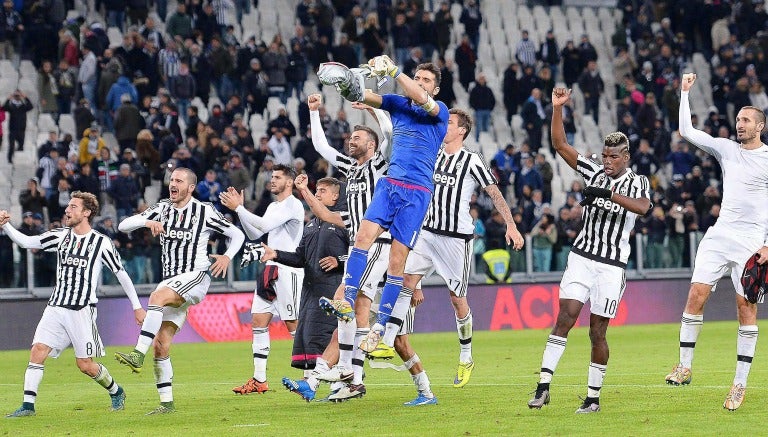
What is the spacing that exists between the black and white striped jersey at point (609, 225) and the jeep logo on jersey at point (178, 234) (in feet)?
12.1

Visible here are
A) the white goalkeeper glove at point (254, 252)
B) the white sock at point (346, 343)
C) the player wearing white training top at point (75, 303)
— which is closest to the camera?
the white sock at point (346, 343)

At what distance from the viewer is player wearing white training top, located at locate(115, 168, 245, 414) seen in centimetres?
1274

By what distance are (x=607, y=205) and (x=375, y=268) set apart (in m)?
2.33

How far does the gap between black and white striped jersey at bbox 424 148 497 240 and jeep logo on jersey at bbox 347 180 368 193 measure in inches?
63.2

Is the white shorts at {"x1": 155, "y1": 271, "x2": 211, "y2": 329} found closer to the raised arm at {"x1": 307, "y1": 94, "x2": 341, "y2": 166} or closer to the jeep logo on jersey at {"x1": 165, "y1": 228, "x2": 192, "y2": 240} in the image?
the jeep logo on jersey at {"x1": 165, "y1": 228, "x2": 192, "y2": 240}

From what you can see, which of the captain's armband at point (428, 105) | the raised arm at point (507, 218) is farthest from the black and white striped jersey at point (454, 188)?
the captain's armband at point (428, 105)

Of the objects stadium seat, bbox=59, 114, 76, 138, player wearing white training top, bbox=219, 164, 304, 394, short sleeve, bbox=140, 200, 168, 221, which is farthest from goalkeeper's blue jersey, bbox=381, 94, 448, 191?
stadium seat, bbox=59, 114, 76, 138

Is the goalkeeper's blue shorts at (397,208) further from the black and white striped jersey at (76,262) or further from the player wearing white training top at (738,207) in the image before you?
the black and white striped jersey at (76,262)

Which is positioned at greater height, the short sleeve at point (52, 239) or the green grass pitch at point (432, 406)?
the short sleeve at point (52, 239)

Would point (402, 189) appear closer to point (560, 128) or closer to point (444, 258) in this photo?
→ point (560, 128)

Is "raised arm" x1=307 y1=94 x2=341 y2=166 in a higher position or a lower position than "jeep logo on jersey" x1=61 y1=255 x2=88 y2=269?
higher

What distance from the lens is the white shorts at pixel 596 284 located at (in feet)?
38.2

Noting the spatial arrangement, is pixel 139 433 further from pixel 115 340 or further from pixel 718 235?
pixel 115 340

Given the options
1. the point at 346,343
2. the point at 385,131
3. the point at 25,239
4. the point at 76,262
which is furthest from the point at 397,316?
the point at 25,239
